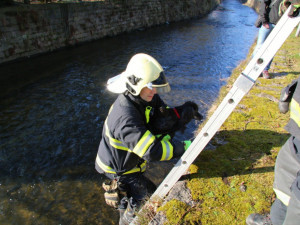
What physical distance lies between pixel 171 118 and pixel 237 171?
3.60ft

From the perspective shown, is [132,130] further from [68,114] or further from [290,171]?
[68,114]

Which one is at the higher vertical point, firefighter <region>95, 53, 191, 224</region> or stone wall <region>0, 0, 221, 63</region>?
firefighter <region>95, 53, 191, 224</region>

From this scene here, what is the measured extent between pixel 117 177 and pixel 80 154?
186cm

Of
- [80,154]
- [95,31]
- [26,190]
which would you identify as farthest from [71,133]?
[95,31]

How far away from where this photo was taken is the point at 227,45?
12.3 metres

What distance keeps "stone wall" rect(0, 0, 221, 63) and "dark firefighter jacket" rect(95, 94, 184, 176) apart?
8.13 metres

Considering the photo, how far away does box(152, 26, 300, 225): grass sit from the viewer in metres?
2.47

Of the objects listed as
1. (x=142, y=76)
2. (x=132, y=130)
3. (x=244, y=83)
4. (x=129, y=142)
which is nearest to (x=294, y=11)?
(x=244, y=83)

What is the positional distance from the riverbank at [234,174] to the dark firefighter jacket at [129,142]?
569mm

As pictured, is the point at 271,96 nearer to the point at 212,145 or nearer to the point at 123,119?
the point at 212,145

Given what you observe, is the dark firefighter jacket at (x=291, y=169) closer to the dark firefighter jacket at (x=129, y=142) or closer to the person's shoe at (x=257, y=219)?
the person's shoe at (x=257, y=219)

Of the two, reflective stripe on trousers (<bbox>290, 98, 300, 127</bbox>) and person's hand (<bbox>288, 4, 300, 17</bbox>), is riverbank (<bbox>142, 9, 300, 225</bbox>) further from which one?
person's hand (<bbox>288, 4, 300, 17</bbox>)

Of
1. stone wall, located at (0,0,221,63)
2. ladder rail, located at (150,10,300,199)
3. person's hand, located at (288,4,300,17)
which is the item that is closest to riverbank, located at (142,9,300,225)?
ladder rail, located at (150,10,300,199)

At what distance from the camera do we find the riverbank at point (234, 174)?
247cm
